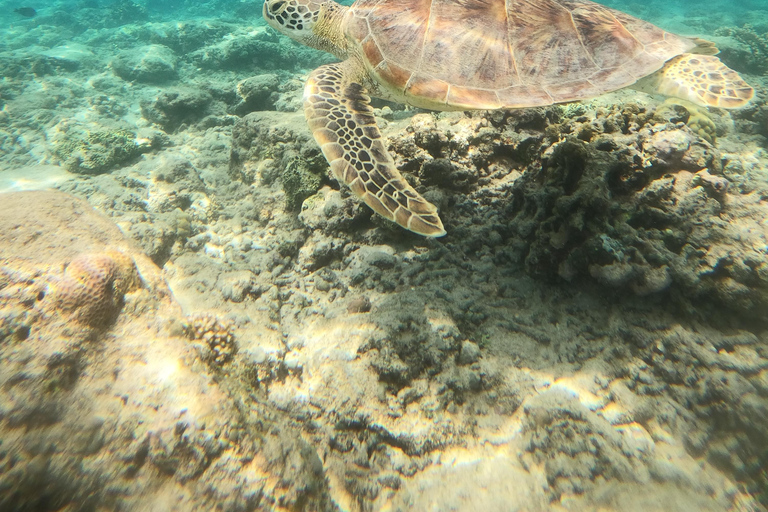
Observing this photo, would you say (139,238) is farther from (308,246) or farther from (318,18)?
(318,18)

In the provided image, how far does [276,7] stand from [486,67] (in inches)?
122

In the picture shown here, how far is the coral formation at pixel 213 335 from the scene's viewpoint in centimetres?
184

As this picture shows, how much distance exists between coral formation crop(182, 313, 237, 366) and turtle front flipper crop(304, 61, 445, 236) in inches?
48.7

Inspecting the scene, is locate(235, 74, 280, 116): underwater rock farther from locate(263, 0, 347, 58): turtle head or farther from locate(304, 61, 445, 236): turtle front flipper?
locate(304, 61, 445, 236): turtle front flipper

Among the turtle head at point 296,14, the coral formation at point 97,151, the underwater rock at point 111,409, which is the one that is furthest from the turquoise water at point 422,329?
the coral formation at point 97,151

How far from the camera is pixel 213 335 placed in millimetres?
1906

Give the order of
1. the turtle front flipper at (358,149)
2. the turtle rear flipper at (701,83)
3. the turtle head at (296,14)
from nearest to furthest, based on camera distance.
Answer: the turtle front flipper at (358,149)
the turtle rear flipper at (701,83)
the turtle head at (296,14)

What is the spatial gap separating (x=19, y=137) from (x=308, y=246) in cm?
819

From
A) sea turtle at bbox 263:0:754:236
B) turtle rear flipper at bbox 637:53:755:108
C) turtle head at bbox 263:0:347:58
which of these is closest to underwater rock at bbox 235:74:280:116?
turtle head at bbox 263:0:347:58

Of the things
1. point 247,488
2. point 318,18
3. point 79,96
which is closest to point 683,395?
point 247,488

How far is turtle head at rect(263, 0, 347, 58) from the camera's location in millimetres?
3692

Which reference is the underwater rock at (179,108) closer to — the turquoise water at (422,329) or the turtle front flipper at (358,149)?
the turquoise water at (422,329)

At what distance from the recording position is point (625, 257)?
1899mm

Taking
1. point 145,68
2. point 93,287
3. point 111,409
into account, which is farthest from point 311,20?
point 145,68
